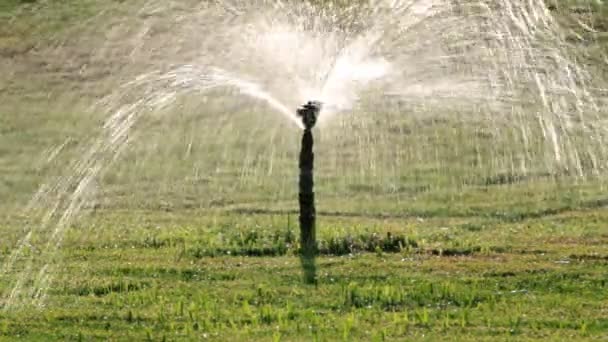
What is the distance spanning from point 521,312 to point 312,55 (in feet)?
23.3

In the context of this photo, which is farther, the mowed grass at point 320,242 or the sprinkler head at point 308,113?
the sprinkler head at point 308,113

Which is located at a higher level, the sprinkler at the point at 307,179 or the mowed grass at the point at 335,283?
the sprinkler at the point at 307,179

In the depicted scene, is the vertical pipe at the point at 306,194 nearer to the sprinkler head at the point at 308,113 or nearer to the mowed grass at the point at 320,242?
the sprinkler head at the point at 308,113

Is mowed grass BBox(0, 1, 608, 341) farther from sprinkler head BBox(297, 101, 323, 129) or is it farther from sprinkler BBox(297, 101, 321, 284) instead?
sprinkler head BBox(297, 101, 323, 129)

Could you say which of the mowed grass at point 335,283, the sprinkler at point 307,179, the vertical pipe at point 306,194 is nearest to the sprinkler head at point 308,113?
the sprinkler at point 307,179

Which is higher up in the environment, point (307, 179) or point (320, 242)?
point (307, 179)

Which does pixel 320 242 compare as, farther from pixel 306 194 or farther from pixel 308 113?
pixel 308 113

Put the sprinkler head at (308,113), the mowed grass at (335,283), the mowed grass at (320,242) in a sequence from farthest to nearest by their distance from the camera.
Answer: the sprinkler head at (308,113) → the mowed grass at (320,242) → the mowed grass at (335,283)

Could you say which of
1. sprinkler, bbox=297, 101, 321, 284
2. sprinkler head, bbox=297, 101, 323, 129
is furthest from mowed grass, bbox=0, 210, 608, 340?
sprinkler head, bbox=297, 101, 323, 129

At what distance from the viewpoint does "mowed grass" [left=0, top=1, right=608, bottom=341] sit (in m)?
11.8

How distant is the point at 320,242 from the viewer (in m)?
15.7

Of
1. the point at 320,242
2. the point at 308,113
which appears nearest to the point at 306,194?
the point at 320,242

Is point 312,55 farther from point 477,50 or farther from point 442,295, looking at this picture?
point 477,50

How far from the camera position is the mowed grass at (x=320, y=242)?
11836 mm
